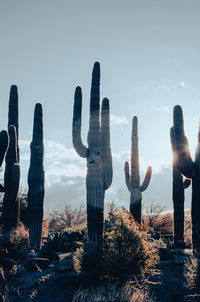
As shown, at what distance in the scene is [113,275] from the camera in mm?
8516

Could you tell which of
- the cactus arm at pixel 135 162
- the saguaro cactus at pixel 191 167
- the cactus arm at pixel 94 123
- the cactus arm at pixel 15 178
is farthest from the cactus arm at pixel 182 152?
the cactus arm at pixel 15 178

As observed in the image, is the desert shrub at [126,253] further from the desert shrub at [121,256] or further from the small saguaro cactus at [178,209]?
Result: the small saguaro cactus at [178,209]

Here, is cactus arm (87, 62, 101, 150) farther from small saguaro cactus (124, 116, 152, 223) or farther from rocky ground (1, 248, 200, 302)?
small saguaro cactus (124, 116, 152, 223)

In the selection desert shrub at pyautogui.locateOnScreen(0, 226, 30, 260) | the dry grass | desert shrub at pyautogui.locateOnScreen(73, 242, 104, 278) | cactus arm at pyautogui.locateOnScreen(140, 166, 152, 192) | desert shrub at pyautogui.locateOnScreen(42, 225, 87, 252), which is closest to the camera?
the dry grass

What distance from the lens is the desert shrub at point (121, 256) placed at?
8.59m

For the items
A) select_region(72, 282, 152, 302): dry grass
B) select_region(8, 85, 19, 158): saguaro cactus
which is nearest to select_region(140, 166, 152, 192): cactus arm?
select_region(8, 85, 19, 158): saguaro cactus

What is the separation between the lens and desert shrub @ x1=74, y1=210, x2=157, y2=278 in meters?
8.59

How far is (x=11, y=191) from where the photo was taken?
548 inches

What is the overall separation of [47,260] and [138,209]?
6.76 meters

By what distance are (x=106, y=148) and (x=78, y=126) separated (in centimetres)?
137

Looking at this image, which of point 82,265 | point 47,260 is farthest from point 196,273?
point 47,260

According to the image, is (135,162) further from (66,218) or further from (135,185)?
(66,218)

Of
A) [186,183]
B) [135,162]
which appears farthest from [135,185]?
[186,183]

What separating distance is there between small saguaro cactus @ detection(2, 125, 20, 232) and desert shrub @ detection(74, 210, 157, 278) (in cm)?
553
